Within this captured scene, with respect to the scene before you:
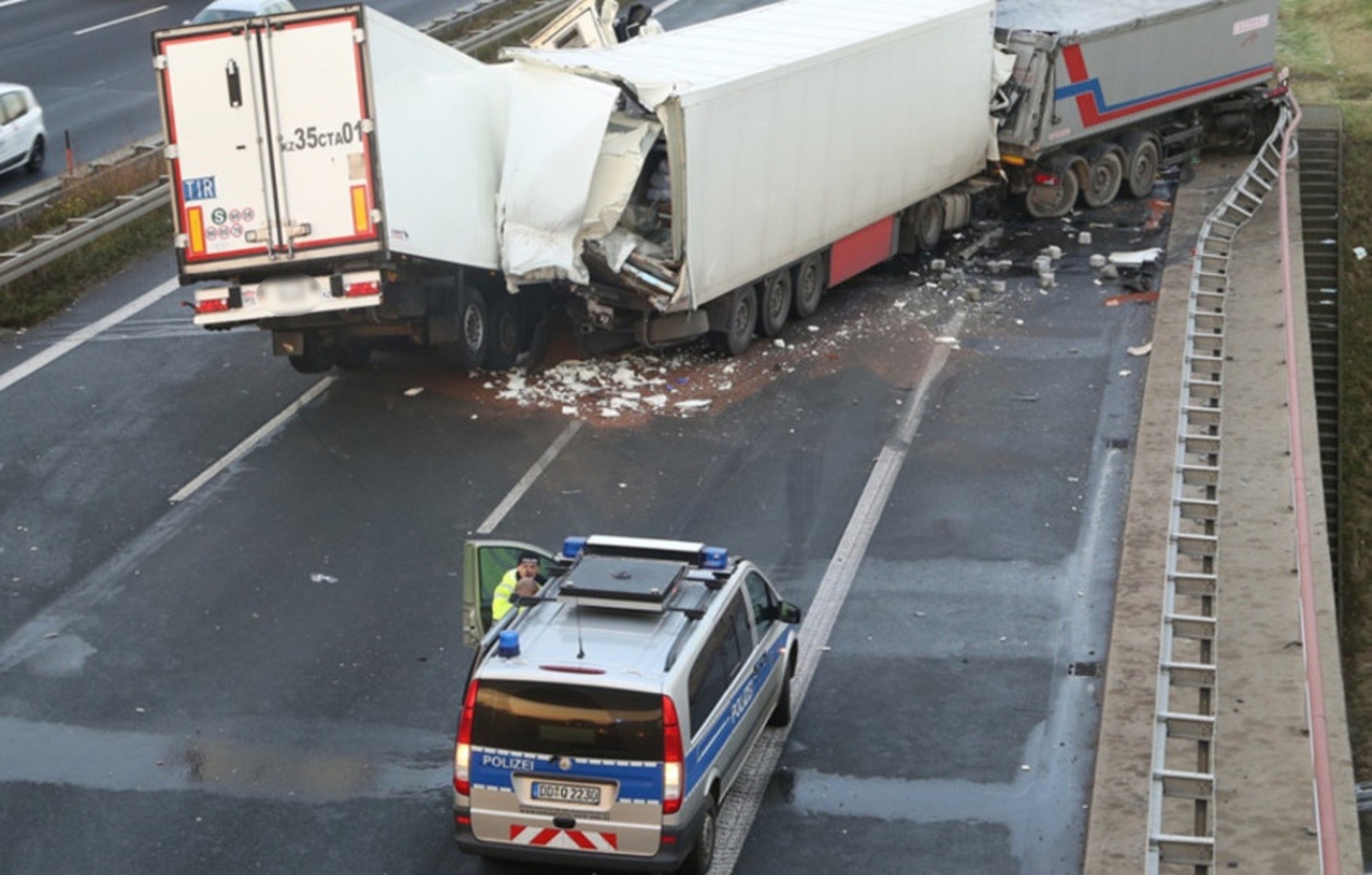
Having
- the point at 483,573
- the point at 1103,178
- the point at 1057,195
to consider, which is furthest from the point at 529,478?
the point at 1103,178

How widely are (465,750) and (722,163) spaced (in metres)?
9.88

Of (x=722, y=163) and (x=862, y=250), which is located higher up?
(x=722, y=163)

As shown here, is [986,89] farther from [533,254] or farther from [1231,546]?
[1231,546]

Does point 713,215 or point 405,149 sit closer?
point 405,149

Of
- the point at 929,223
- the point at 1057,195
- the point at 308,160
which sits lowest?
the point at 1057,195

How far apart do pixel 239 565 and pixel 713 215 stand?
20.3ft

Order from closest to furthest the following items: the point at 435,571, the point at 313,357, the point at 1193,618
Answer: the point at 1193,618, the point at 435,571, the point at 313,357

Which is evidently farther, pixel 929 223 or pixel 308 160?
pixel 929 223

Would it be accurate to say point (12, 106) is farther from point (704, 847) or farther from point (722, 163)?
point (704, 847)

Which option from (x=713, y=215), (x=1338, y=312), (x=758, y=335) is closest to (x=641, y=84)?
(x=713, y=215)

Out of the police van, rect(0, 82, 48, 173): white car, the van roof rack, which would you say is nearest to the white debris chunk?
the van roof rack

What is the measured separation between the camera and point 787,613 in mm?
12547

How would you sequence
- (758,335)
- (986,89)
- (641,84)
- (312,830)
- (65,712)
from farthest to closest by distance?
(986,89) < (758,335) < (641,84) < (65,712) < (312,830)

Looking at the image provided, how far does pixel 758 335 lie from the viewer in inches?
839
